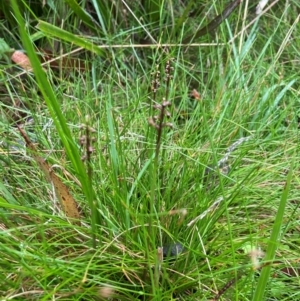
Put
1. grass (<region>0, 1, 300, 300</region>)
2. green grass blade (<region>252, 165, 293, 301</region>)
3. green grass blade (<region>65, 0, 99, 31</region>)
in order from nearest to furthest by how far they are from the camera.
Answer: green grass blade (<region>252, 165, 293, 301</region>)
grass (<region>0, 1, 300, 300</region>)
green grass blade (<region>65, 0, 99, 31</region>)

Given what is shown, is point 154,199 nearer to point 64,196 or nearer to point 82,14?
point 64,196

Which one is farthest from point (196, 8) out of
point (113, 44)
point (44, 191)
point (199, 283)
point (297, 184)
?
point (199, 283)

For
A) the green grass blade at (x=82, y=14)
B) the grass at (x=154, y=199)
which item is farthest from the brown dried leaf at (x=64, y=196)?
the green grass blade at (x=82, y=14)

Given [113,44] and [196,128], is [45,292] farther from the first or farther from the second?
[113,44]

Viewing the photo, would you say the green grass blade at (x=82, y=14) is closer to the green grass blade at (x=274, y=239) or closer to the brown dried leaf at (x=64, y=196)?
the brown dried leaf at (x=64, y=196)

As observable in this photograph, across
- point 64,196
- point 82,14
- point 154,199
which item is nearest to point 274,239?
point 154,199

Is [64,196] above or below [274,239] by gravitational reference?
below

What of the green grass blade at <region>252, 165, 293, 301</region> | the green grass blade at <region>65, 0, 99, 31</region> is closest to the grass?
the green grass blade at <region>252, 165, 293, 301</region>

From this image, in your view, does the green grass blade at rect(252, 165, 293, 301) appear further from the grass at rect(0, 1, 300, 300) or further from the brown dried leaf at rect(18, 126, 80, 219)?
the brown dried leaf at rect(18, 126, 80, 219)
